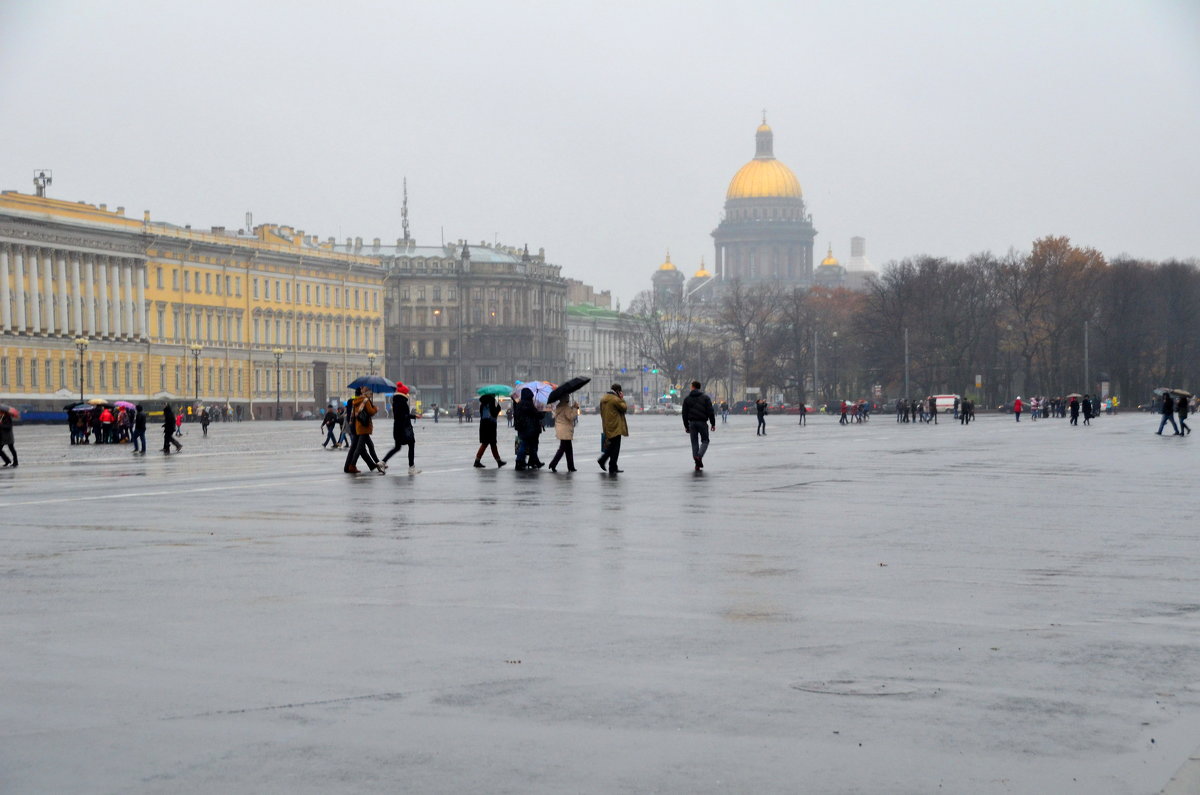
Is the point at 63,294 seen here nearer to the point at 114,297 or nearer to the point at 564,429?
the point at 114,297

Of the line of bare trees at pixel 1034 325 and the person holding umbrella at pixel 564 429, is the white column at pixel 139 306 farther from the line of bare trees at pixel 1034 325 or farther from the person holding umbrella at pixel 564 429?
the person holding umbrella at pixel 564 429

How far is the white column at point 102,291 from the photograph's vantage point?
124 m

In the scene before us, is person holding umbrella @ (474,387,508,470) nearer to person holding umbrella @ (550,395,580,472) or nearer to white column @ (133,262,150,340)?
person holding umbrella @ (550,395,580,472)

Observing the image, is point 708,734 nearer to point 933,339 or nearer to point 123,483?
point 123,483

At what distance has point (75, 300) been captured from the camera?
401 ft

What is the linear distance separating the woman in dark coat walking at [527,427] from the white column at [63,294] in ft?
310

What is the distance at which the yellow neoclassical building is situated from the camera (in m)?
117

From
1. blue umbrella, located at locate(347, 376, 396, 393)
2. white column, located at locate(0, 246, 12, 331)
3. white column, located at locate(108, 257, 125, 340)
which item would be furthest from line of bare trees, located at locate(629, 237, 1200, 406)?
white column, located at locate(0, 246, 12, 331)

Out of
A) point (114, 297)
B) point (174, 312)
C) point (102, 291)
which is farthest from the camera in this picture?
point (174, 312)

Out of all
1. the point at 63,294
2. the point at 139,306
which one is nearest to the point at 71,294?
the point at 63,294

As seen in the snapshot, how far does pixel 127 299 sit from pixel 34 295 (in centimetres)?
925

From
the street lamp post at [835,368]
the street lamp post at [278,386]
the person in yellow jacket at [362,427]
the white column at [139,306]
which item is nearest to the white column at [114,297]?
the white column at [139,306]

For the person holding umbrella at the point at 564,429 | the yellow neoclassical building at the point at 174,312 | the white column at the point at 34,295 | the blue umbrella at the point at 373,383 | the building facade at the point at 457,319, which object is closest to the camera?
the person holding umbrella at the point at 564,429

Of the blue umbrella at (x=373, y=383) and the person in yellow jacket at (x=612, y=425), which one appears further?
the blue umbrella at (x=373, y=383)
